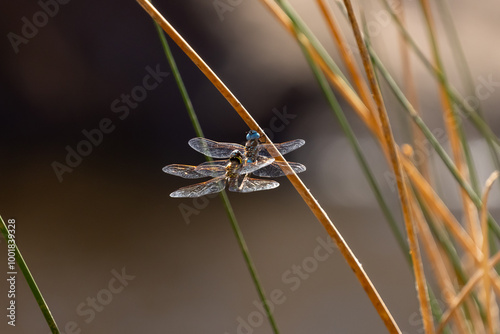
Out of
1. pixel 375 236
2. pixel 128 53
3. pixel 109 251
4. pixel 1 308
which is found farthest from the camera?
pixel 375 236

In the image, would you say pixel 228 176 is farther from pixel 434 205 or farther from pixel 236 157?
pixel 434 205

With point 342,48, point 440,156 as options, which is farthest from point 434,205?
point 342,48

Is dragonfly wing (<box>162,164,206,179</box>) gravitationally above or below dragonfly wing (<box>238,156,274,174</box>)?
above

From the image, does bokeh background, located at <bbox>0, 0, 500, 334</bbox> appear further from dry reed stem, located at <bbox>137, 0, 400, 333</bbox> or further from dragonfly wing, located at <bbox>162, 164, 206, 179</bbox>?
dry reed stem, located at <bbox>137, 0, 400, 333</bbox>

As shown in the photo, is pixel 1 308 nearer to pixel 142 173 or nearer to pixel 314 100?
pixel 142 173

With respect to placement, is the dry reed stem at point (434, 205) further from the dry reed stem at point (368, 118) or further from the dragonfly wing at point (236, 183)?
the dragonfly wing at point (236, 183)

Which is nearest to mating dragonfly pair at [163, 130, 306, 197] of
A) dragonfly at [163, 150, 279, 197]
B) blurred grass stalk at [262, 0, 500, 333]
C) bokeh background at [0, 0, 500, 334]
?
dragonfly at [163, 150, 279, 197]

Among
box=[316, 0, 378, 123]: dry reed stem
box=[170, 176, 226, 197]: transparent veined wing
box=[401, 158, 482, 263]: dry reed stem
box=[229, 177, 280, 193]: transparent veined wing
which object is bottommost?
box=[401, 158, 482, 263]: dry reed stem

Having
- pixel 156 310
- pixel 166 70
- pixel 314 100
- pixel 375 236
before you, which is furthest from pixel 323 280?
pixel 166 70
